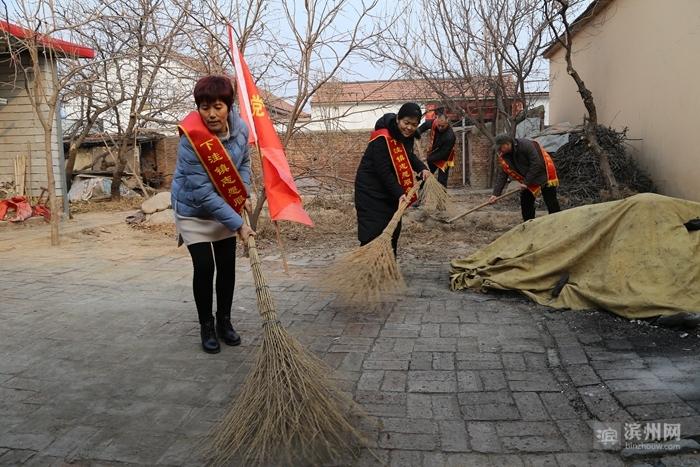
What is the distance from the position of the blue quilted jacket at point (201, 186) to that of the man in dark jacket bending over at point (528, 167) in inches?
148

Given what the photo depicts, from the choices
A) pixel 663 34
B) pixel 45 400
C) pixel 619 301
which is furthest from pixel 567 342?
pixel 663 34

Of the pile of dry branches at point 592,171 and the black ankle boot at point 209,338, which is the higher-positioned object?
the pile of dry branches at point 592,171

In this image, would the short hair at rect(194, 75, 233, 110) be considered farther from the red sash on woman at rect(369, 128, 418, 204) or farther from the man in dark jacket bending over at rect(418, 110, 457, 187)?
the man in dark jacket bending over at rect(418, 110, 457, 187)

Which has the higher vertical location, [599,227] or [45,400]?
[599,227]

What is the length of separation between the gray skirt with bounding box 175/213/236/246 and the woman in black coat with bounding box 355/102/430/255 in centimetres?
147

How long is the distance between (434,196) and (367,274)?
285cm

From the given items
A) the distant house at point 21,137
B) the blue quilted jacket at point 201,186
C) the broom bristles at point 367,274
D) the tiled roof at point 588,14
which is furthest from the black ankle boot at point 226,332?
the tiled roof at point 588,14

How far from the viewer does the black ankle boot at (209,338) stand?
339cm

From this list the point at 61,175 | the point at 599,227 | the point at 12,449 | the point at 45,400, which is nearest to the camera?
the point at 12,449

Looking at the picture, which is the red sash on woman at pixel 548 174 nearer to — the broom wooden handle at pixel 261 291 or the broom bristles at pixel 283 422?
the broom wooden handle at pixel 261 291

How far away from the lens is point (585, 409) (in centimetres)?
258

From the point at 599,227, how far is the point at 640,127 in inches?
264

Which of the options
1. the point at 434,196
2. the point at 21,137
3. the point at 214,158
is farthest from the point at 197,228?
the point at 21,137

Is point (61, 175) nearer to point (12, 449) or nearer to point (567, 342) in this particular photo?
point (12, 449)
